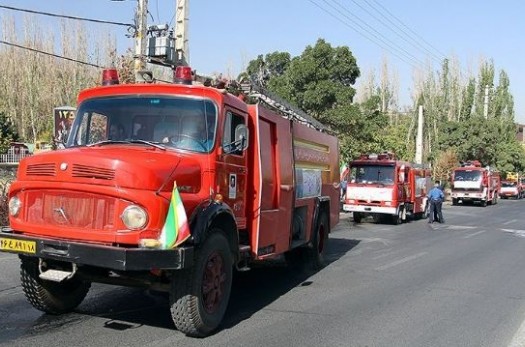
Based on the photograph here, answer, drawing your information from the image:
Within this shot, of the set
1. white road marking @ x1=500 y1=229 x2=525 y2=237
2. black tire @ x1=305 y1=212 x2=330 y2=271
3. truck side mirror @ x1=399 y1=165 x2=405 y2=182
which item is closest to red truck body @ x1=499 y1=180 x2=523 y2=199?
truck side mirror @ x1=399 y1=165 x2=405 y2=182

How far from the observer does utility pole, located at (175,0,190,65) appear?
1798cm

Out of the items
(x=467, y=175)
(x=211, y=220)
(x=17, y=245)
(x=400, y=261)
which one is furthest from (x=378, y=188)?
(x=467, y=175)

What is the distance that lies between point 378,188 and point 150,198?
17.7 metres

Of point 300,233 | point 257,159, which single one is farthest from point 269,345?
point 300,233

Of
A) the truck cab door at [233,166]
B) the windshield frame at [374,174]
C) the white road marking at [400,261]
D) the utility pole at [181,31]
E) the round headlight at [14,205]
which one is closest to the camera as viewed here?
the round headlight at [14,205]

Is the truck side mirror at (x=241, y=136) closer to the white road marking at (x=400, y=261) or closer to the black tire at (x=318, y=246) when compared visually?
the black tire at (x=318, y=246)

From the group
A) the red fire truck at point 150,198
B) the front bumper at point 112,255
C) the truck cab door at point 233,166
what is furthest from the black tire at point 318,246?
the front bumper at point 112,255

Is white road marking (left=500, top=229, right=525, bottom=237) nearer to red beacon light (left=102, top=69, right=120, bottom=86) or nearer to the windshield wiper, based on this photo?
red beacon light (left=102, top=69, right=120, bottom=86)

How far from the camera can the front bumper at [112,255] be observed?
5.16 metres

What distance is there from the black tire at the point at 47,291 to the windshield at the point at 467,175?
36638 mm

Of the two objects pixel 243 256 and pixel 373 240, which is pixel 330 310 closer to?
pixel 243 256

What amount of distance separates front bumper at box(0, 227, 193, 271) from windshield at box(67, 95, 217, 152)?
1.37m

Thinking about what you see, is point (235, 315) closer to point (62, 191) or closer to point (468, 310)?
point (62, 191)

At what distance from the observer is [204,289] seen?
5961mm
